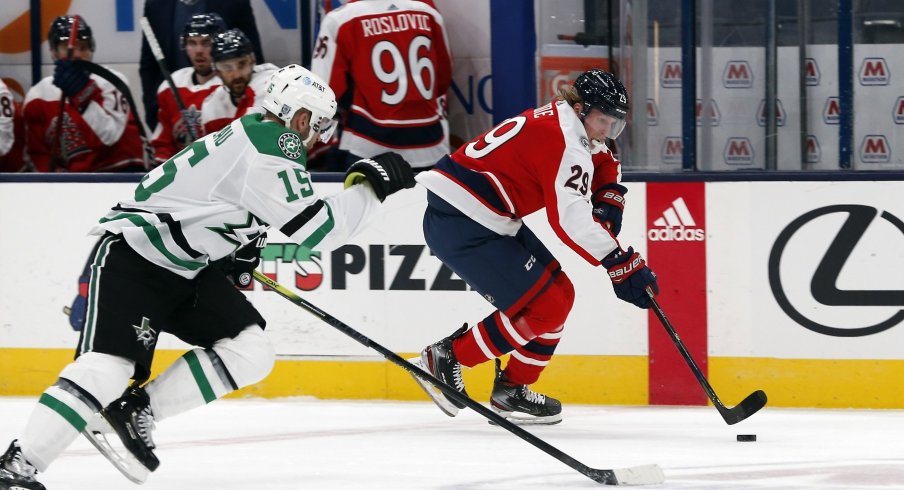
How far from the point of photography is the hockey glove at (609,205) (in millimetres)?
4172

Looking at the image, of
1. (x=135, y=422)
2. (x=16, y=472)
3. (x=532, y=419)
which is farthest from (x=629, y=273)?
(x=16, y=472)

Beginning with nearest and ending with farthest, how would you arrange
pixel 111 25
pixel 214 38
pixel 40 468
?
pixel 40 468, pixel 214 38, pixel 111 25

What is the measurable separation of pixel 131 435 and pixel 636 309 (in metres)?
2.06

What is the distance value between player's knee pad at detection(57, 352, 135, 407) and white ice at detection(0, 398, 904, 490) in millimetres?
405

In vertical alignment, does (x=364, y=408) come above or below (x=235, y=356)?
below

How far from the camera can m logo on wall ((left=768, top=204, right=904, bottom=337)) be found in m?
4.52

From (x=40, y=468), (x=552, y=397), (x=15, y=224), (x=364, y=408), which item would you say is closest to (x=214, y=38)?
(x=15, y=224)

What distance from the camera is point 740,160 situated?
4805 mm

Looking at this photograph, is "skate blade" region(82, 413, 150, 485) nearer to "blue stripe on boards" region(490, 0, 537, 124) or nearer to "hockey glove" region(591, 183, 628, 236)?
"hockey glove" region(591, 183, 628, 236)

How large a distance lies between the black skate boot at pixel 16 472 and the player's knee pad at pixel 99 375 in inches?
7.0

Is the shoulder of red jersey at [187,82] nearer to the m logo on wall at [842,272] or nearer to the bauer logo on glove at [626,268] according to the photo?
the bauer logo on glove at [626,268]

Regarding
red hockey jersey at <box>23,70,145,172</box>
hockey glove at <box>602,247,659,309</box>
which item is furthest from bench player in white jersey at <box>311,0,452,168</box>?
hockey glove at <box>602,247,659,309</box>

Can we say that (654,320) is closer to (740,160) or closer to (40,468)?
(740,160)

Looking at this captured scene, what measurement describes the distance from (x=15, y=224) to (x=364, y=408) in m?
1.44
